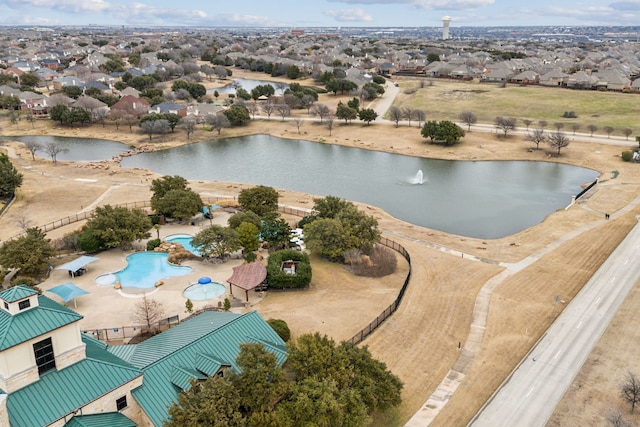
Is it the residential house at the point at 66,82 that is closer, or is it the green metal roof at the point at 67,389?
the green metal roof at the point at 67,389

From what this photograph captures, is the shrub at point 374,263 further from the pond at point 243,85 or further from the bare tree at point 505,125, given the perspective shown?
the pond at point 243,85

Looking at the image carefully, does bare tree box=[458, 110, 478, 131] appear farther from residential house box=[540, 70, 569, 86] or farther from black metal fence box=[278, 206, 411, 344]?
residential house box=[540, 70, 569, 86]

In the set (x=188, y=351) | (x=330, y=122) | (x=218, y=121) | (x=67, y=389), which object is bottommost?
(x=188, y=351)

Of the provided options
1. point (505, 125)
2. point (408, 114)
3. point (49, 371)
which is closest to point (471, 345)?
point (49, 371)

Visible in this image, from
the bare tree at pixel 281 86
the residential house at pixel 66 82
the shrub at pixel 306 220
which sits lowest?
the shrub at pixel 306 220

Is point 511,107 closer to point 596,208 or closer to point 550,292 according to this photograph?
point 596,208

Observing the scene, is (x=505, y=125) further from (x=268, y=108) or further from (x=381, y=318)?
(x=381, y=318)

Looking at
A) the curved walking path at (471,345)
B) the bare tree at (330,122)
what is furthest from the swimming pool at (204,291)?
the bare tree at (330,122)
